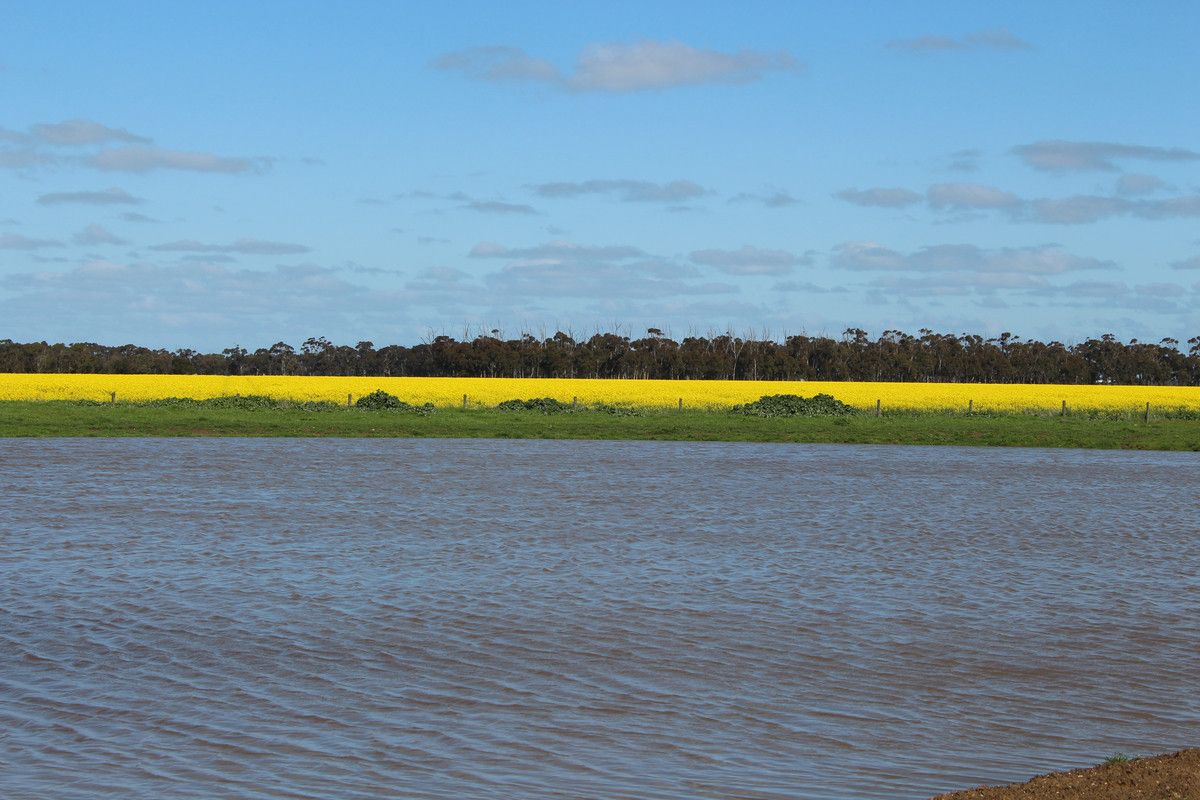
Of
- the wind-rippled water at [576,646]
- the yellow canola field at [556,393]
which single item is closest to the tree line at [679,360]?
the yellow canola field at [556,393]

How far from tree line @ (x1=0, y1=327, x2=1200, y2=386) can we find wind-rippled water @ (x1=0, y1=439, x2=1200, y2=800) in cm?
11793

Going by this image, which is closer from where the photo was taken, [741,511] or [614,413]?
[741,511]

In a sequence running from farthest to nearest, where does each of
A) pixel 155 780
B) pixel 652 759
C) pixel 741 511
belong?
pixel 741 511 < pixel 652 759 < pixel 155 780

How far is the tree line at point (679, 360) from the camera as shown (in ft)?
454

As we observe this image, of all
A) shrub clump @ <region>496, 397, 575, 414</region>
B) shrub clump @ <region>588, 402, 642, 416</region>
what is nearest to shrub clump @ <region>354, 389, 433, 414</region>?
shrub clump @ <region>496, 397, 575, 414</region>

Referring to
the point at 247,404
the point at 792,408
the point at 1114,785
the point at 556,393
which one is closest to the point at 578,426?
the point at 792,408

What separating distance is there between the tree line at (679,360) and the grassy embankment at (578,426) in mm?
84490

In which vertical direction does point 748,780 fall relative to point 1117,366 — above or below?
below

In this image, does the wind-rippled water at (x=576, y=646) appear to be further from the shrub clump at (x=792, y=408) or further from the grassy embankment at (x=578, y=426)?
the shrub clump at (x=792, y=408)

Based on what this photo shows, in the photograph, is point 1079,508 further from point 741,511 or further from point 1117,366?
point 1117,366

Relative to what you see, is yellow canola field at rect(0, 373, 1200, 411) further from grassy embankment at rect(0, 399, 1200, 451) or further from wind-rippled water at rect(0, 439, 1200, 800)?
wind-rippled water at rect(0, 439, 1200, 800)

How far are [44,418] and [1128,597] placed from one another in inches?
1592

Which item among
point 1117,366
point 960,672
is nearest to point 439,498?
point 960,672

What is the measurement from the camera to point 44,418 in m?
45.8
